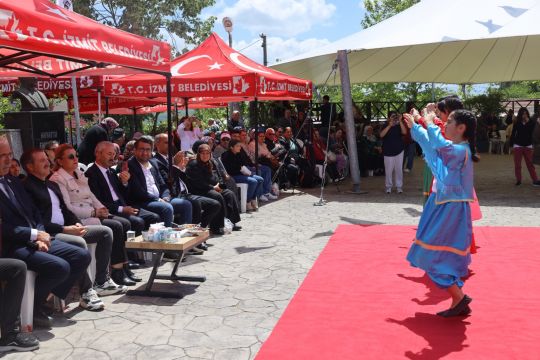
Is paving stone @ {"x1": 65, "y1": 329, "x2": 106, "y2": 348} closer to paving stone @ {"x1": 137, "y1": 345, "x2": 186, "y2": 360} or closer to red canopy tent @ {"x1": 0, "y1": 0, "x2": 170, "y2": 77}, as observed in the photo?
paving stone @ {"x1": 137, "y1": 345, "x2": 186, "y2": 360}

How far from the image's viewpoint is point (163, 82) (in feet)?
30.3

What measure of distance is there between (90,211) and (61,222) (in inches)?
20.4

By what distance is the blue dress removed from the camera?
13.8 feet

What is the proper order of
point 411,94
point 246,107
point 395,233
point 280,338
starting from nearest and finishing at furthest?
point 280,338
point 395,233
point 246,107
point 411,94

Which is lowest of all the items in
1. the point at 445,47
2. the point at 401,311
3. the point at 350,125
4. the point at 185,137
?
the point at 401,311

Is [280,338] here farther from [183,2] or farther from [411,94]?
[411,94]

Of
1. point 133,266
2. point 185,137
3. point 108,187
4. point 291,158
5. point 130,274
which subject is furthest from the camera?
point 291,158

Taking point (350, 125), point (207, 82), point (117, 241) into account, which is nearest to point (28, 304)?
point (117, 241)

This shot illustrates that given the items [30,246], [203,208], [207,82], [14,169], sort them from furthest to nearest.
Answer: [207,82], [203,208], [14,169], [30,246]

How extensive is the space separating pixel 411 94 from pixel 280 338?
32423mm

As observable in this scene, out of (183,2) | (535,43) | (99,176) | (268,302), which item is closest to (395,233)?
(268,302)

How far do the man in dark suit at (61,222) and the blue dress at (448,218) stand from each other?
2.65 m

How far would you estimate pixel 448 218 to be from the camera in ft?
13.9

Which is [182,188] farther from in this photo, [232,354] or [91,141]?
[232,354]
